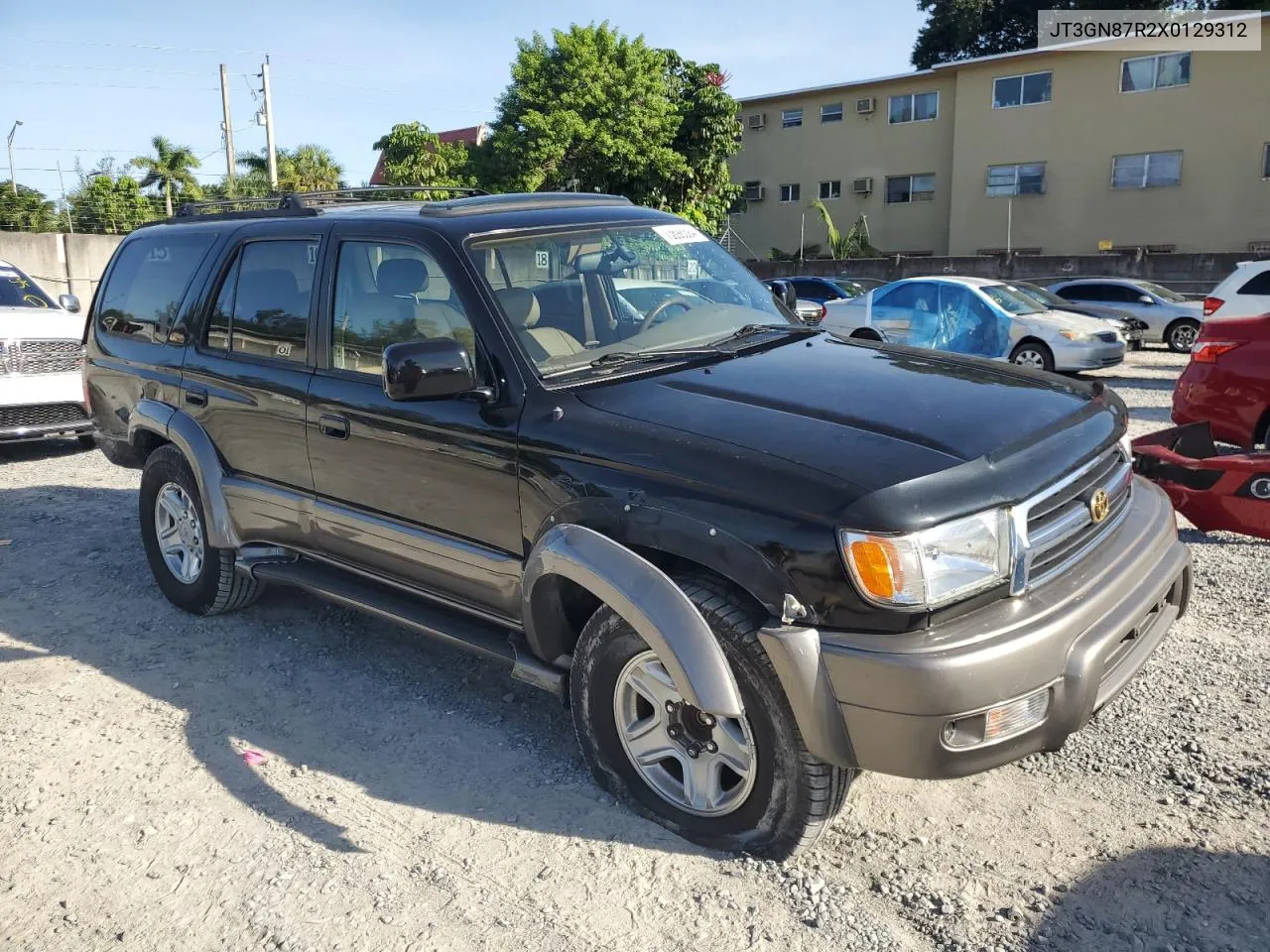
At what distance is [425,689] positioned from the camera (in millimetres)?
4297

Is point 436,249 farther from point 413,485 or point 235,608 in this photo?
point 235,608

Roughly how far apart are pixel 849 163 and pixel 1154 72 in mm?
9870

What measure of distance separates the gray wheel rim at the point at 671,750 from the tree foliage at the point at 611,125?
2475 centimetres

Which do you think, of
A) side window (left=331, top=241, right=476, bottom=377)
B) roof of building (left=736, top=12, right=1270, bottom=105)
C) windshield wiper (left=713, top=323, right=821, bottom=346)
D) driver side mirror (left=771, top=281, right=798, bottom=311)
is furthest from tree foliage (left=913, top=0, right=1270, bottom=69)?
side window (left=331, top=241, right=476, bottom=377)

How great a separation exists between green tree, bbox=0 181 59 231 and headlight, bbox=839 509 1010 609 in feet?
86.0

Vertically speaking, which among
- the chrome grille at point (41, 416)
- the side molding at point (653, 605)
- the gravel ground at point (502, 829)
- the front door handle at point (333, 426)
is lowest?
the gravel ground at point (502, 829)

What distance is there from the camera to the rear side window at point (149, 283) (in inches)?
199

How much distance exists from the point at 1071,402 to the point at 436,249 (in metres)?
2.33

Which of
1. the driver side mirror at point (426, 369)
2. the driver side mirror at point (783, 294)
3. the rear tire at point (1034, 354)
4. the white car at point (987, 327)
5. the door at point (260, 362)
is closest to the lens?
the driver side mirror at point (426, 369)

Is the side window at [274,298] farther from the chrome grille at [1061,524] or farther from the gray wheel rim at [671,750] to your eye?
the chrome grille at [1061,524]

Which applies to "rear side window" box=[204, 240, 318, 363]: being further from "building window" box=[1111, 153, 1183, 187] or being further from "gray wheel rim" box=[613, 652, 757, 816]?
"building window" box=[1111, 153, 1183, 187]

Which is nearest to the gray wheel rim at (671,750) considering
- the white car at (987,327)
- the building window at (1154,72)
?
the white car at (987,327)

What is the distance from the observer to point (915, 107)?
33.0 m

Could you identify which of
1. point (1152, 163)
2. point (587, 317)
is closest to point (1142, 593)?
point (587, 317)
